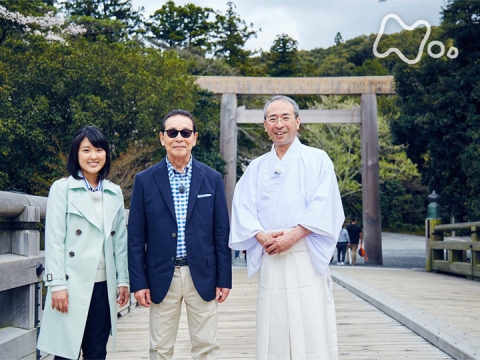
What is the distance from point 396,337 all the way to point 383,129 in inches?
1057

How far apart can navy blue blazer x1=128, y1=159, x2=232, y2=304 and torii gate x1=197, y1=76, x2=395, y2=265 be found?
1341 cm

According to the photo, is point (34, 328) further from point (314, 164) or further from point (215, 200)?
point (314, 164)

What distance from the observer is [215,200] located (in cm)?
337

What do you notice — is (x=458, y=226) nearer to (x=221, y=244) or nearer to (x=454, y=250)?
(x=454, y=250)

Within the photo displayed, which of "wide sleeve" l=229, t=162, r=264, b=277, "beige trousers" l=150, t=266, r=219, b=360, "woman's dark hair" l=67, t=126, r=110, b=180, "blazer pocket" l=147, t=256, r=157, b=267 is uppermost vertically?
"woman's dark hair" l=67, t=126, r=110, b=180

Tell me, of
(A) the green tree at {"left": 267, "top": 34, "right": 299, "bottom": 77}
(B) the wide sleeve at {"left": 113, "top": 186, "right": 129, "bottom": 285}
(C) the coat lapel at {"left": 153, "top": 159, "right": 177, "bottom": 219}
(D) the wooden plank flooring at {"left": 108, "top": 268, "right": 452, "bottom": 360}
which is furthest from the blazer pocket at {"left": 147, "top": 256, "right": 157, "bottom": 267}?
(A) the green tree at {"left": 267, "top": 34, "right": 299, "bottom": 77}

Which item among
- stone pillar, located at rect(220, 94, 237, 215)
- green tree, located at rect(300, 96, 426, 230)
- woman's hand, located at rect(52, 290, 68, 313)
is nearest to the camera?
woman's hand, located at rect(52, 290, 68, 313)

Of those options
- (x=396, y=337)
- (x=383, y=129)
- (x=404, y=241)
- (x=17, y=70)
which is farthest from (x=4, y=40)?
(x=404, y=241)

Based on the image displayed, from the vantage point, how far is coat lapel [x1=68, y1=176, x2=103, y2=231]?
3.10 m

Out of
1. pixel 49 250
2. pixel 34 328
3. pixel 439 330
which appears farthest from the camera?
pixel 439 330

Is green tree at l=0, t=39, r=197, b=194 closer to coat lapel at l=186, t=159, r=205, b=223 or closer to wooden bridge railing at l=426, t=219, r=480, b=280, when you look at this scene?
wooden bridge railing at l=426, t=219, r=480, b=280

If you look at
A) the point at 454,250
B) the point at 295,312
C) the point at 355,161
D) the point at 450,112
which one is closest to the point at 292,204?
the point at 295,312

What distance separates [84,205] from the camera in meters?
3.11

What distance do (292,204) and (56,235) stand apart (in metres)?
1.18
